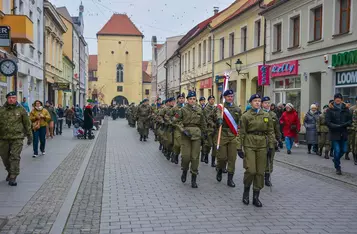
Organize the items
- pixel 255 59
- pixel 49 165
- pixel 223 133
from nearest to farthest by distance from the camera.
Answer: pixel 223 133 → pixel 49 165 → pixel 255 59

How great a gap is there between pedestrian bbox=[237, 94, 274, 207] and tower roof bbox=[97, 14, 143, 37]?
76.3 metres

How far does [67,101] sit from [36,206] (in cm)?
3703

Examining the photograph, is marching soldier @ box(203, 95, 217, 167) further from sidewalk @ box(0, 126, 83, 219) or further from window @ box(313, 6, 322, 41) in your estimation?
window @ box(313, 6, 322, 41)

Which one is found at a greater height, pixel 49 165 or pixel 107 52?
pixel 107 52

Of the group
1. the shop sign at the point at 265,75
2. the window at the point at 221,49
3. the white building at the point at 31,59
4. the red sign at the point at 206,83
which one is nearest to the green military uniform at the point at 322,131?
the shop sign at the point at 265,75

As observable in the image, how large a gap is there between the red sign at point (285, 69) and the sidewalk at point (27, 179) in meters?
10.8

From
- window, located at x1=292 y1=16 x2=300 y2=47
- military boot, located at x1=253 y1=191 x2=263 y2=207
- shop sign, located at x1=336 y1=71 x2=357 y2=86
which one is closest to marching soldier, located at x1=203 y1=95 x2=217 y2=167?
military boot, located at x1=253 y1=191 x2=263 y2=207

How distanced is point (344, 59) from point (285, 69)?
4.78 meters

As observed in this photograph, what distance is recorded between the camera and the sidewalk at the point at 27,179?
262 inches

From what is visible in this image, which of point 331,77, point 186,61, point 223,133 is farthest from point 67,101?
point 223,133

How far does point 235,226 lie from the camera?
5648 mm

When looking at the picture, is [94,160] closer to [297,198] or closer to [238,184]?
[238,184]

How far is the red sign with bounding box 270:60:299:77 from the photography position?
19375mm

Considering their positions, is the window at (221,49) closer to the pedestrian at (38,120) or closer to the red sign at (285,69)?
the red sign at (285,69)
